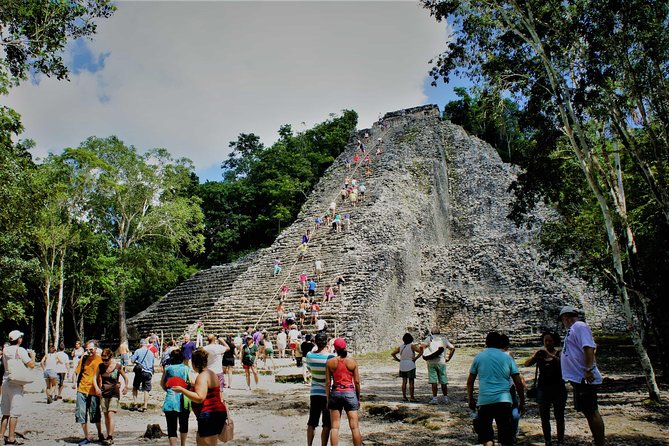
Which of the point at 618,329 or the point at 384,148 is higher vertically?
the point at 384,148

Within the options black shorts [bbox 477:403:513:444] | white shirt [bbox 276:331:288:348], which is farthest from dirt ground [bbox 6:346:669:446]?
white shirt [bbox 276:331:288:348]

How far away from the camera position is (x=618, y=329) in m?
20.5

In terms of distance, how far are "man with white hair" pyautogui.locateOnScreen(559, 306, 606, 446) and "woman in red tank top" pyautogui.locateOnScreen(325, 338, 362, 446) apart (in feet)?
7.58

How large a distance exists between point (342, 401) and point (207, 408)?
1.54 meters

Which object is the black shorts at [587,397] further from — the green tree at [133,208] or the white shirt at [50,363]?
the green tree at [133,208]

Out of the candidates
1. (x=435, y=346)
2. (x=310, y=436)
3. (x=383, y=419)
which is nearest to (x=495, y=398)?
(x=310, y=436)

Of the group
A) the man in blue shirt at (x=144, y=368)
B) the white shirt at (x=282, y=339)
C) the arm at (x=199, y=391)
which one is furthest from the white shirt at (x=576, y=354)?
the white shirt at (x=282, y=339)

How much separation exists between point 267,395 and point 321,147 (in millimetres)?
35334

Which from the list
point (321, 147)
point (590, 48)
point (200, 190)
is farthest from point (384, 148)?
point (590, 48)

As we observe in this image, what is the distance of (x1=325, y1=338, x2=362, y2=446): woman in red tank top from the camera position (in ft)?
17.1

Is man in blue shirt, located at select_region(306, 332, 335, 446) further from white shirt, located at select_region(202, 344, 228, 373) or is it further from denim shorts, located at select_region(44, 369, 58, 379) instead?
denim shorts, located at select_region(44, 369, 58, 379)

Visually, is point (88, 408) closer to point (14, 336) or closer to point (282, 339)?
point (14, 336)

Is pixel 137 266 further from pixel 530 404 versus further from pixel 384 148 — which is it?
pixel 530 404

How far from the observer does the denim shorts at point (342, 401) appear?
5.23 meters
